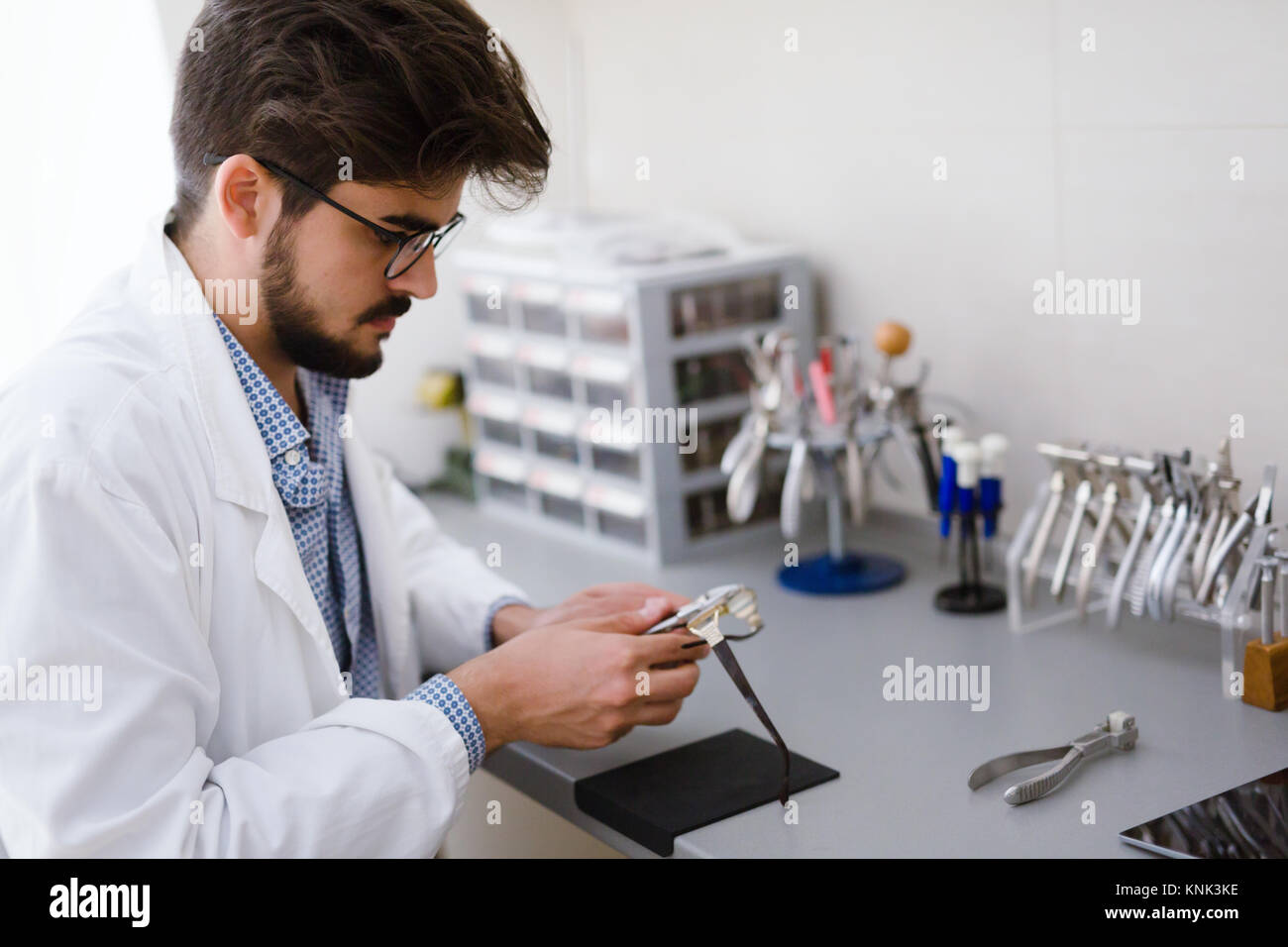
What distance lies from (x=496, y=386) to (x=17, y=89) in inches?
32.8

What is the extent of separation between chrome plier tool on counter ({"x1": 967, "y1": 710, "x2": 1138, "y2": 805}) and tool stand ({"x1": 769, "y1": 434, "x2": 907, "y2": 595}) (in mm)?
500

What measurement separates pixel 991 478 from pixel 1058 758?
0.49m

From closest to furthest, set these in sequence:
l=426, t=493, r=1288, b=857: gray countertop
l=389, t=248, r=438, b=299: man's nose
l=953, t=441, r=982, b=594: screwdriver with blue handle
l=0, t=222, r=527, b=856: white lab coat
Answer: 1. l=0, t=222, r=527, b=856: white lab coat
2. l=426, t=493, r=1288, b=857: gray countertop
3. l=389, t=248, r=438, b=299: man's nose
4. l=953, t=441, r=982, b=594: screwdriver with blue handle

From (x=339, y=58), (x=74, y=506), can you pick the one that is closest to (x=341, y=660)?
(x=74, y=506)

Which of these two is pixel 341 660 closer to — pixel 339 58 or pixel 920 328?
pixel 339 58

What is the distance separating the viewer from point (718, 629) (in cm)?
123

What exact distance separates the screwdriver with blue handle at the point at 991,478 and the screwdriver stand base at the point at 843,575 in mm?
170

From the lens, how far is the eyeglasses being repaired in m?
1.16

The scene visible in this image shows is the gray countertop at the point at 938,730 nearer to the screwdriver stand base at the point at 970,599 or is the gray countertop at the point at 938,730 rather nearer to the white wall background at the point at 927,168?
the screwdriver stand base at the point at 970,599

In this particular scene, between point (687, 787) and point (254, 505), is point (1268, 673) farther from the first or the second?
point (254, 505)

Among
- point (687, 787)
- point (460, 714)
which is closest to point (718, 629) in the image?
point (687, 787)

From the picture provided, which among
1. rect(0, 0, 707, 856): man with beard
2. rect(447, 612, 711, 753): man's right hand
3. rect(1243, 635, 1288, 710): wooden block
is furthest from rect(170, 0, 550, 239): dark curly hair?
rect(1243, 635, 1288, 710): wooden block

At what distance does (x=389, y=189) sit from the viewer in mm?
1151

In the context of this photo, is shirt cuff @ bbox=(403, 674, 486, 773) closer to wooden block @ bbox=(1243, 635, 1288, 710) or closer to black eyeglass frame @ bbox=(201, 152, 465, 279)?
black eyeglass frame @ bbox=(201, 152, 465, 279)
